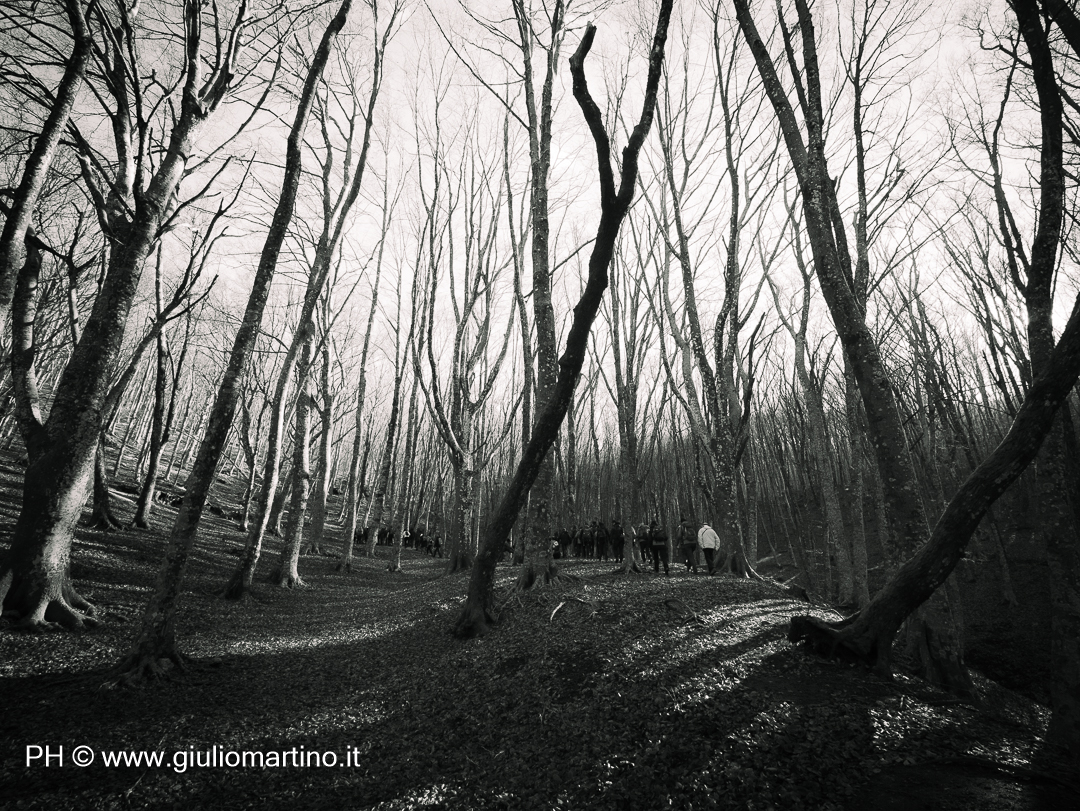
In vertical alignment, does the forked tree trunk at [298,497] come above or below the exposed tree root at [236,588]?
above

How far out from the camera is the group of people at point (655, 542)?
11.0m

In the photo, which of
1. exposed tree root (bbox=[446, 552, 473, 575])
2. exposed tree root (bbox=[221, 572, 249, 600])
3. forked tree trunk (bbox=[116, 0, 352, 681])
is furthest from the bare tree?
exposed tree root (bbox=[446, 552, 473, 575])

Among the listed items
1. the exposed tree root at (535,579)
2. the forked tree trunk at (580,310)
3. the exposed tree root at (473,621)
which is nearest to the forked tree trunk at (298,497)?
the exposed tree root at (535,579)

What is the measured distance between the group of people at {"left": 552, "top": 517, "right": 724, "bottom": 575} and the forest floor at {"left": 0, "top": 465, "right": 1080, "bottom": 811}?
18.4 feet

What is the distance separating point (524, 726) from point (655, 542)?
971 centimetres

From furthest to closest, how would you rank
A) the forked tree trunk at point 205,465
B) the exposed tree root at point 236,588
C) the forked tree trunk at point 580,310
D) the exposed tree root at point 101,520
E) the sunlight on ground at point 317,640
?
1. the exposed tree root at point 101,520
2. the exposed tree root at point 236,588
3. the sunlight on ground at point 317,640
4. the forked tree trunk at point 580,310
5. the forked tree trunk at point 205,465

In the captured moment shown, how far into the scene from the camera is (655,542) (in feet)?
40.8

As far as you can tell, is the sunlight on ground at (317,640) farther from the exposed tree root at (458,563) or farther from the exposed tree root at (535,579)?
the exposed tree root at (458,563)

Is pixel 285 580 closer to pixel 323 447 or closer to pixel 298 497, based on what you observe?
pixel 298 497

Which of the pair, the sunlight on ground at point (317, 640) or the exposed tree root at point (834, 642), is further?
the sunlight on ground at point (317, 640)

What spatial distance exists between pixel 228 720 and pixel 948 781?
4688 millimetres

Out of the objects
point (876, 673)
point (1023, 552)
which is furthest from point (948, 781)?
point (1023, 552)

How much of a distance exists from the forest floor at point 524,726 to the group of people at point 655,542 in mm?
5618

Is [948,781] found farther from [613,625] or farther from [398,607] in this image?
[398,607]
